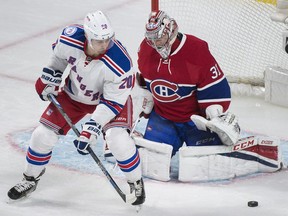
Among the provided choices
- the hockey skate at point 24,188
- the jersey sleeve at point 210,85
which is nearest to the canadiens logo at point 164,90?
the jersey sleeve at point 210,85

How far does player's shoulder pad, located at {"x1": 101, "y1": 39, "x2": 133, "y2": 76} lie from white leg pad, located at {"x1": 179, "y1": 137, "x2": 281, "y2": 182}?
0.51 meters

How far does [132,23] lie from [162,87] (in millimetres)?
2169

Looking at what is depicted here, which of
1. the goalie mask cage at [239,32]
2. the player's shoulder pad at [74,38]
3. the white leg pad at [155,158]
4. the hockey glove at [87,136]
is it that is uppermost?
the player's shoulder pad at [74,38]

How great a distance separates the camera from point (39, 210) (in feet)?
13.1

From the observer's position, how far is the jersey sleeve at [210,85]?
167 inches

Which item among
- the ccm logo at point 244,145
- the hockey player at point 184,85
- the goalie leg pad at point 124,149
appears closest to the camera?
the goalie leg pad at point 124,149

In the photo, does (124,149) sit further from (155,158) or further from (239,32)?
(239,32)

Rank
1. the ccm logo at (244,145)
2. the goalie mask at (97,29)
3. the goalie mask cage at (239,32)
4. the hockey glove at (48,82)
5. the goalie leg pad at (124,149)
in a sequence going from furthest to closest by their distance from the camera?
the goalie mask cage at (239,32) → the ccm logo at (244,145) → the hockey glove at (48,82) → the goalie leg pad at (124,149) → the goalie mask at (97,29)

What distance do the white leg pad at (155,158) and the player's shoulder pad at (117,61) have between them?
45 cm

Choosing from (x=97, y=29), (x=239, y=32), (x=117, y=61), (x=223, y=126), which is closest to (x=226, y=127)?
(x=223, y=126)

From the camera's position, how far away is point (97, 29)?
384cm

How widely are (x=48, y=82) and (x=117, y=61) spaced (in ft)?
1.12

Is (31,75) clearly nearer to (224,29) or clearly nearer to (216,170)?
(224,29)

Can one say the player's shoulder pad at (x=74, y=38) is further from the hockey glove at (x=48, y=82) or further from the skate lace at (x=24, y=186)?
the skate lace at (x=24, y=186)
